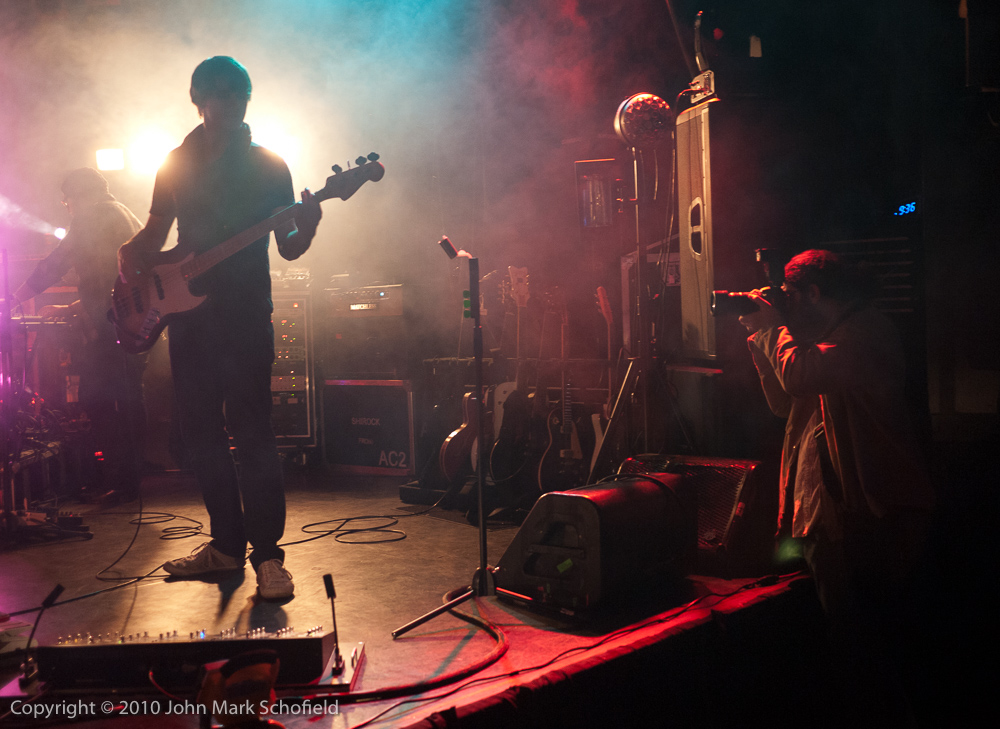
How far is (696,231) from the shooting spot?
3459 mm

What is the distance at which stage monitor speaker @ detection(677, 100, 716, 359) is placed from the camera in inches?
129

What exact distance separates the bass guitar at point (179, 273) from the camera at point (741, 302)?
1283 mm

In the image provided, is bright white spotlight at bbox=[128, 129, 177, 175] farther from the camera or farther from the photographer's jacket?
the photographer's jacket

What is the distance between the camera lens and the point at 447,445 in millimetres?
4414

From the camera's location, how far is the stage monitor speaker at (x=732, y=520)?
9.46 ft

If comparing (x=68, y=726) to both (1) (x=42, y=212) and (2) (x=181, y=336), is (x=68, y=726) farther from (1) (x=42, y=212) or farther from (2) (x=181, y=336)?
(1) (x=42, y=212)

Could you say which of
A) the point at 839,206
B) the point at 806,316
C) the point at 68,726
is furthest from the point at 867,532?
the point at 68,726

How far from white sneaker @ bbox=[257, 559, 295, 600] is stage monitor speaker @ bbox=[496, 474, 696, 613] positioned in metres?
0.76

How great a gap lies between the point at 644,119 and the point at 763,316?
5.74ft

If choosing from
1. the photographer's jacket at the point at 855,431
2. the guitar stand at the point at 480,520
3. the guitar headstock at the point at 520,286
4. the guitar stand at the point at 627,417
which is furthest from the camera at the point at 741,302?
the guitar headstock at the point at 520,286

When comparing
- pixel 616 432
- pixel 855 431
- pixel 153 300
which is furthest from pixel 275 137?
pixel 855 431

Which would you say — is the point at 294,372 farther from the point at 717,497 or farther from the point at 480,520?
the point at 717,497

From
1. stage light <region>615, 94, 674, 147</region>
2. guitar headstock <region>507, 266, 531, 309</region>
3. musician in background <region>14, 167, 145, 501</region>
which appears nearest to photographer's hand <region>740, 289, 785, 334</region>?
stage light <region>615, 94, 674, 147</region>

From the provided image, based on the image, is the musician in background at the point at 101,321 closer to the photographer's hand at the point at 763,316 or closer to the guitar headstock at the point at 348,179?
the guitar headstock at the point at 348,179
